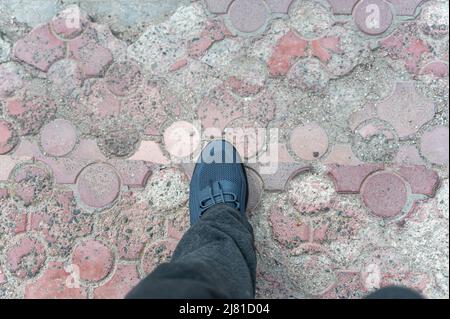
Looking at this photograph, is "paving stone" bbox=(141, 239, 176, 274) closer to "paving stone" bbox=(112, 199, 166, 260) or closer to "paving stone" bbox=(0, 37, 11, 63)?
"paving stone" bbox=(112, 199, 166, 260)

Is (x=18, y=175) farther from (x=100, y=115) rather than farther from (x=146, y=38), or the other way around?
(x=146, y=38)

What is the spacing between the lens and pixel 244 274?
1.43 metres

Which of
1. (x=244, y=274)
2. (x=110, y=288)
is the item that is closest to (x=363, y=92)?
(x=244, y=274)

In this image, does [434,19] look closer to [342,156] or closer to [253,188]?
[342,156]

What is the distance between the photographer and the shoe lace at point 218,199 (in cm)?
178

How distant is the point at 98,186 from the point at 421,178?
128 centimetres

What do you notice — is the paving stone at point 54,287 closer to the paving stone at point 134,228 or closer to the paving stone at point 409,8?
the paving stone at point 134,228

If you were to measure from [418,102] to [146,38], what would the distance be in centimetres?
114

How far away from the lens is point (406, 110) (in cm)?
183

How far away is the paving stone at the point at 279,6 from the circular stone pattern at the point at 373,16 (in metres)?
0.28

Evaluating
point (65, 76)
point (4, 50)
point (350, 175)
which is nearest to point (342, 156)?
point (350, 175)

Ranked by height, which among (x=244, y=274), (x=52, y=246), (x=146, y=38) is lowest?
(x=244, y=274)

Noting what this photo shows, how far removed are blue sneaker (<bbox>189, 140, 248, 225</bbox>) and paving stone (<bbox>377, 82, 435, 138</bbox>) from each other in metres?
0.62

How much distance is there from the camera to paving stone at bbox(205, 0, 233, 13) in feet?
6.17
